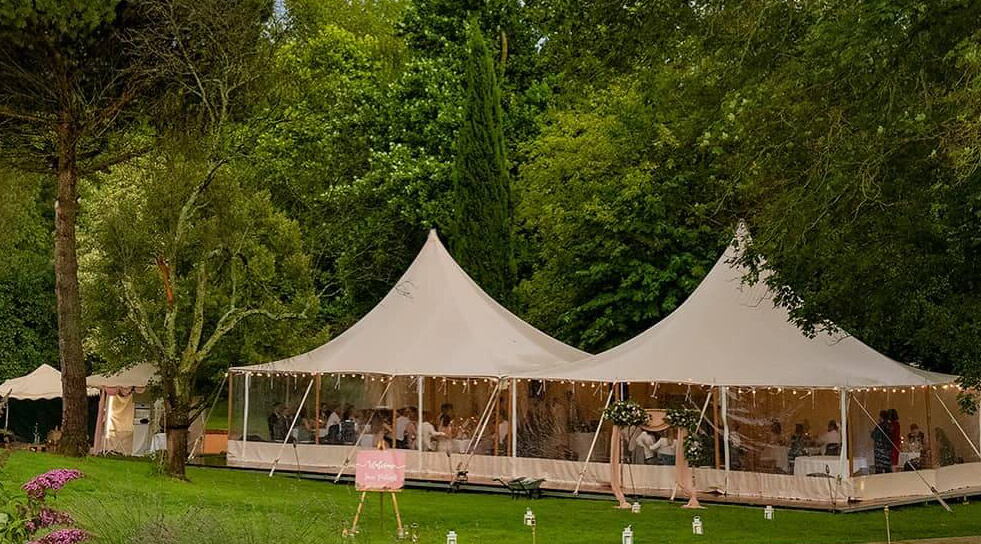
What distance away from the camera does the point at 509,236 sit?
1314 inches

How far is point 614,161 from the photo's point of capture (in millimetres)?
30734

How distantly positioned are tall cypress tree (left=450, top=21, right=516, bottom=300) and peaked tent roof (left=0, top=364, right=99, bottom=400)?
9860 mm

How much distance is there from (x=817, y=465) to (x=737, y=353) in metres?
2.17

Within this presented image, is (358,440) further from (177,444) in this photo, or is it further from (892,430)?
(892,430)

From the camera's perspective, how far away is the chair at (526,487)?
2150 centimetres

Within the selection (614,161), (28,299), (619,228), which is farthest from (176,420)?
(28,299)

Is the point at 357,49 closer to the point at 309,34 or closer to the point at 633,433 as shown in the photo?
the point at 309,34

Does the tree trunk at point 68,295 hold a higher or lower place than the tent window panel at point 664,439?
higher

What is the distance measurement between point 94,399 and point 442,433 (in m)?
16.9

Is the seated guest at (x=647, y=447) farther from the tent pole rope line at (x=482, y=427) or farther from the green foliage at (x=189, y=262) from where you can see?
the green foliage at (x=189, y=262)

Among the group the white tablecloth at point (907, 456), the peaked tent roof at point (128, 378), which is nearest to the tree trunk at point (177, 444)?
the white tablecloth at point (907, 456)

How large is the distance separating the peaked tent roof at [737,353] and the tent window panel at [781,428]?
0.40 metres

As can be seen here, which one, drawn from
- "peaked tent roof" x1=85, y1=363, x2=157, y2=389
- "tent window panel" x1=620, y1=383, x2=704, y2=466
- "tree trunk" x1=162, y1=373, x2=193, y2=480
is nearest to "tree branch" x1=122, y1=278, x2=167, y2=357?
"tree trunk" x1=162, y1=373, x2=193, y2=480

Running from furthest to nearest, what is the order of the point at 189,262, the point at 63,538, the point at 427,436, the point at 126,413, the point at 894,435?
the point at 126,413, the point at 189,262, the point at 427,436, the point at 894,435, the point at 63,538
